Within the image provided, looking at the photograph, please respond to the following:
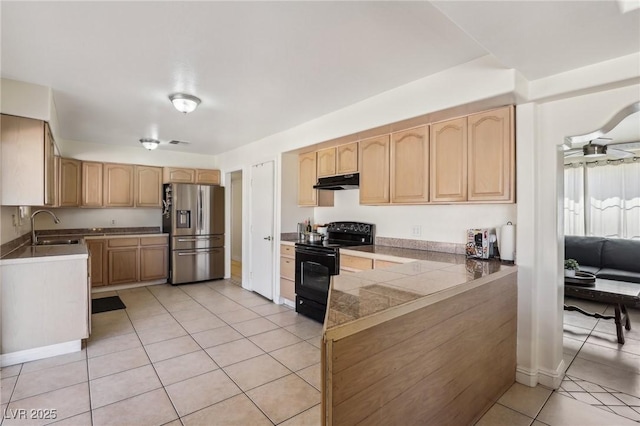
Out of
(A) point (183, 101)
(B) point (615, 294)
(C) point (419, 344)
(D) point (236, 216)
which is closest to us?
(C) point (419, 344)

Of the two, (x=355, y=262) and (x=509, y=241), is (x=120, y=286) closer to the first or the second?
(x=355, y=262)

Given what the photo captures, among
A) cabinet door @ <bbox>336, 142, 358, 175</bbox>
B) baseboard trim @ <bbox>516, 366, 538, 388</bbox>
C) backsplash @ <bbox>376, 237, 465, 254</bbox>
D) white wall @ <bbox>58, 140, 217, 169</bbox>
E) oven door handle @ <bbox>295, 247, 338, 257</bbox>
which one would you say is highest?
white wall @ <bbox>58, 140, 217, 169</bbox>

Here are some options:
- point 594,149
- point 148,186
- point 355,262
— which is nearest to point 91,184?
point 148,186

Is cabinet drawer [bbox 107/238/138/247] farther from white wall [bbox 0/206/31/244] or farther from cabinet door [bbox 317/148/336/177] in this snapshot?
cabinet door [bbox 317/148/336/177]

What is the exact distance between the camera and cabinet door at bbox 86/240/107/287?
4.88 meters

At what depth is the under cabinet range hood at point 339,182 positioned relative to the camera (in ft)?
11.8

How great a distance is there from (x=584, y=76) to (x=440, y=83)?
91 cm

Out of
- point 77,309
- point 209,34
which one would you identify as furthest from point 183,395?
point 209,34

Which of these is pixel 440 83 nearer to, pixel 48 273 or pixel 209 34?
pixel 209 34

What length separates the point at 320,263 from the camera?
3625mm

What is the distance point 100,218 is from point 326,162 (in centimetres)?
421

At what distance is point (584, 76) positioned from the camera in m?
2.07

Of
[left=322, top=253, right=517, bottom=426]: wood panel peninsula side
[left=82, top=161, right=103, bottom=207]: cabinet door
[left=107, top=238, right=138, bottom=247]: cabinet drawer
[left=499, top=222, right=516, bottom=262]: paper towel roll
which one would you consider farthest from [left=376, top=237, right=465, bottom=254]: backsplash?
[left=82, top=161, right=103, bottom=207]: cabinet door

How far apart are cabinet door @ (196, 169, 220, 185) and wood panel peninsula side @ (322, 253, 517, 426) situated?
4.79 meters
